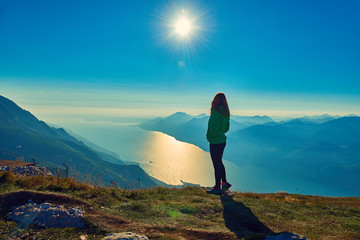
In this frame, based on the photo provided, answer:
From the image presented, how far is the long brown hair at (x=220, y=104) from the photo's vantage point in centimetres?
961

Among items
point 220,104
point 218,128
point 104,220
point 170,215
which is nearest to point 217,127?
point 218,128

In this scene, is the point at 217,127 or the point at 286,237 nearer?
the point at 286,237

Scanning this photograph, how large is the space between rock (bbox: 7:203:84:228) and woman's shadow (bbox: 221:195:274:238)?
149 inches

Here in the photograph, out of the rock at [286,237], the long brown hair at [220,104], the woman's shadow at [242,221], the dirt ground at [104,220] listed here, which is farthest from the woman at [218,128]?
the rock at [286,237]

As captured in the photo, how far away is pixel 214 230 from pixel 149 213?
2.07 meters

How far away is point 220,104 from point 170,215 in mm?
5459

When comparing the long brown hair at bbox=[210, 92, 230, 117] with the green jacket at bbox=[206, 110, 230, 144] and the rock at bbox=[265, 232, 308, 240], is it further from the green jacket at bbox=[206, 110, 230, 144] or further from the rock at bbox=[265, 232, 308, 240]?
the rock at bbox=[265, 232, 308, 240]

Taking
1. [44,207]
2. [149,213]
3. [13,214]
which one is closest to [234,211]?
[149,213]

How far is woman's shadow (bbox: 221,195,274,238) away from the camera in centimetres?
529

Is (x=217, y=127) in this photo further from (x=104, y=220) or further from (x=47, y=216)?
(x=47, y=216)

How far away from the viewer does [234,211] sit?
279 inches

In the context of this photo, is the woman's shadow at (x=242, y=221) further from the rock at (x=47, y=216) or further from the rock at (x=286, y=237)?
the rock at (x=47, y=216)

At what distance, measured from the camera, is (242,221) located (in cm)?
615

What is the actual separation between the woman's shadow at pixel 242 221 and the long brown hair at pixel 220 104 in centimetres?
401
